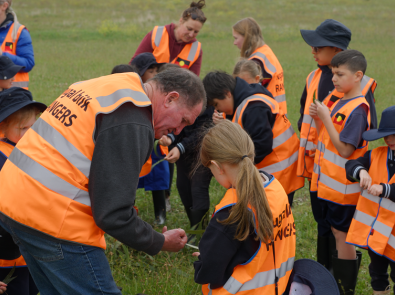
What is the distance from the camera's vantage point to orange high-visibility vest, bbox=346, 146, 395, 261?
3051 millimetres

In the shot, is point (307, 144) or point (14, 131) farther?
point (307, 144)

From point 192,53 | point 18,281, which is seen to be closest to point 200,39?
point 192,53

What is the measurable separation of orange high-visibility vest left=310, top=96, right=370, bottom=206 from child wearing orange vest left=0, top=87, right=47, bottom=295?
89.1 inches

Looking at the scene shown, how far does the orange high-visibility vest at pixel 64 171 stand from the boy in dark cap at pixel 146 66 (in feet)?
8.24

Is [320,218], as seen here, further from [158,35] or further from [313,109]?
[158,35]

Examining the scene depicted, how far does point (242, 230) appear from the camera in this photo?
7.30 ft

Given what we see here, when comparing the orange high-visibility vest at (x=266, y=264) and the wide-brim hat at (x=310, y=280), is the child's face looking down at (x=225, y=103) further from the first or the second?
the wide-brim hat at (x=310, y=280)

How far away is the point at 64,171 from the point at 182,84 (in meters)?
0.76

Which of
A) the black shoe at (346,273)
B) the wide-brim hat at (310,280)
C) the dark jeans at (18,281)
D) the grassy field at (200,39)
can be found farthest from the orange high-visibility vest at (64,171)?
the black shoe at (346,273)

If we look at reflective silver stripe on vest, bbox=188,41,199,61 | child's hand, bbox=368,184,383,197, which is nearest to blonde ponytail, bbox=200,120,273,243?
child's hand, bbox=368,184,383,197

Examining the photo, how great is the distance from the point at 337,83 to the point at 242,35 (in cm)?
229

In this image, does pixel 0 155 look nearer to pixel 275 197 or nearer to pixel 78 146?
pixel 78 146

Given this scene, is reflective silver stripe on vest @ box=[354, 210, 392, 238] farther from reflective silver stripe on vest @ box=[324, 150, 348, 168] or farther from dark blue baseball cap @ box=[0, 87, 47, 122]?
dark blue baseball cap @ box=[0, 87, 47, 122]

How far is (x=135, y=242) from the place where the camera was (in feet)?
7.10
